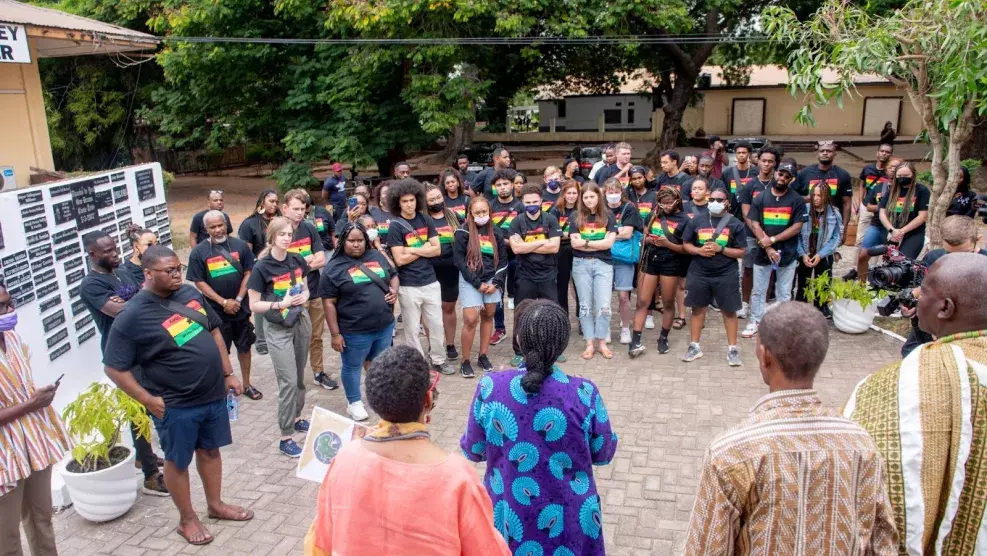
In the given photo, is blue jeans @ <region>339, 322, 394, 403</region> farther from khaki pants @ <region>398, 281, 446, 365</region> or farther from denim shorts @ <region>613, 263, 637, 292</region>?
denim shorts @ <region>613, 263, 637, 292</region>

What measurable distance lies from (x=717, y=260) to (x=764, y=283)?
50.9 inches

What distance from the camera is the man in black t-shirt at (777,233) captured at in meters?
7.89

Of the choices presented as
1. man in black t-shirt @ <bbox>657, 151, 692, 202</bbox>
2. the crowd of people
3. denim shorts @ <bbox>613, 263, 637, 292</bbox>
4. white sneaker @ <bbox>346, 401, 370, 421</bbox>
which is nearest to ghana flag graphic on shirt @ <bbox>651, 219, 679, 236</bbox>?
the crowd of people

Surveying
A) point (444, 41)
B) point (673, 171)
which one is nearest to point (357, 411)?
point (673, 171)

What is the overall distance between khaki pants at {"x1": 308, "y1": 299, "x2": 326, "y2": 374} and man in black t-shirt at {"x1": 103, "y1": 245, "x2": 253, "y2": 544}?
8.70ft

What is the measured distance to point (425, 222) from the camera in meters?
7.06

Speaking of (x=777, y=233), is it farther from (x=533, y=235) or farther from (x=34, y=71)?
(x=34, y=71)

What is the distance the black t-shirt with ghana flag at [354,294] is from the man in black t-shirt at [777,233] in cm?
413

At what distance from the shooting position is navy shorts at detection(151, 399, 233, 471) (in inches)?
174

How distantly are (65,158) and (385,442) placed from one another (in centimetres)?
2431

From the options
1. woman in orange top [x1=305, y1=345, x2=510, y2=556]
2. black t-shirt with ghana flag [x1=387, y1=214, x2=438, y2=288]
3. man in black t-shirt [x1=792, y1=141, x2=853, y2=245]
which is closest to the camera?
woman in orange top [x1=305, y1=345, x2=510, y2=556]

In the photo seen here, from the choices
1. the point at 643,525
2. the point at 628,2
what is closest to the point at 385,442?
the point at 643,525

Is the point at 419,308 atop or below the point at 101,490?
atop

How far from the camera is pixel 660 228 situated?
7605 millimetres
